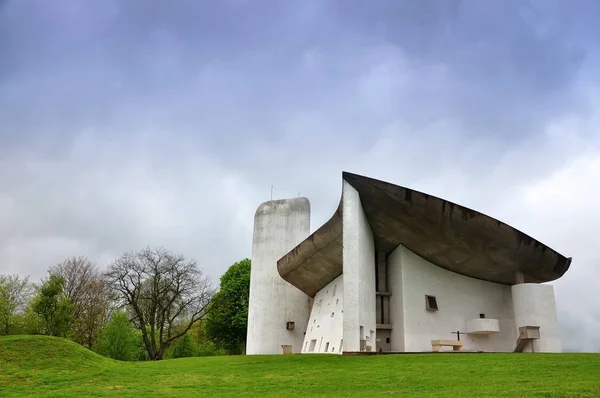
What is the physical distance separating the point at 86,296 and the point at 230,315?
467 inches

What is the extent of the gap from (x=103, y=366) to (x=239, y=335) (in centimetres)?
2819

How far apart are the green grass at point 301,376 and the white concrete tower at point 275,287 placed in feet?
53.9

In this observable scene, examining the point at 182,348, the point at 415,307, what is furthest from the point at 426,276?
the point at 182,348

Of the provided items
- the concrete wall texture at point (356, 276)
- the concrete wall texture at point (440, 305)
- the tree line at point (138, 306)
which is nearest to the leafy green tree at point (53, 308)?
the tree line at point (138, 306)

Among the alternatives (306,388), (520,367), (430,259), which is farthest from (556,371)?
(430,259)

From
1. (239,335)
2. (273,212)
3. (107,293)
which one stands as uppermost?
(273,212)

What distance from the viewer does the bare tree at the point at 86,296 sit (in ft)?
135

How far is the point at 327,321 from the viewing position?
2841 centimetres

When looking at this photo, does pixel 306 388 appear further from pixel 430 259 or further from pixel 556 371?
pixel 430 259

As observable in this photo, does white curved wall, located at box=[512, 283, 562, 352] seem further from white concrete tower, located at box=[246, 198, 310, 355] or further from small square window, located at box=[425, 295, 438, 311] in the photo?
white concrete tower, located at box=[246, 198, 310, 355]

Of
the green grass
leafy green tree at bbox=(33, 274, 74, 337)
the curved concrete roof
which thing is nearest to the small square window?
the curved concrete roof

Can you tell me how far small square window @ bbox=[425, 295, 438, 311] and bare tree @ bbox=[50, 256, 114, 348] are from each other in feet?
86.8

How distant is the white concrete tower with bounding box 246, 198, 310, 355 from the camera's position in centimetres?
3481

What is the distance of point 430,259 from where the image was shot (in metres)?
24.8
